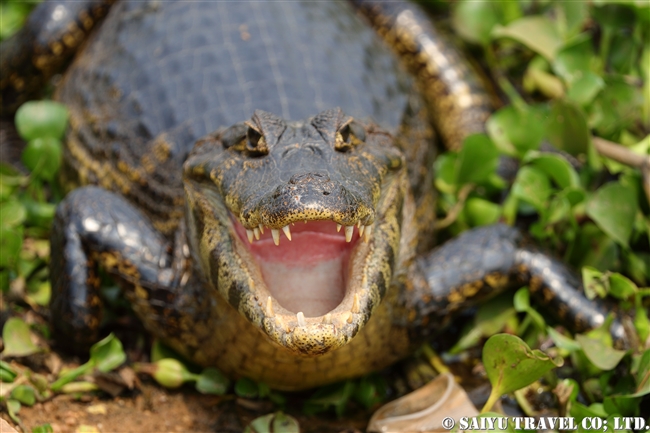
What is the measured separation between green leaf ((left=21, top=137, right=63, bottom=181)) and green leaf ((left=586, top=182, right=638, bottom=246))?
260 cm

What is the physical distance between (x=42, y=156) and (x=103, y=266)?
35.7 inches

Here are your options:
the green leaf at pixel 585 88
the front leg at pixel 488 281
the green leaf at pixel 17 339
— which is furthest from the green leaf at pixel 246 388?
the green leaf at pixel 585 88

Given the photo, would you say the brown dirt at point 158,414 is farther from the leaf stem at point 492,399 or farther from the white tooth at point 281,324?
the white tooth at point 281,324

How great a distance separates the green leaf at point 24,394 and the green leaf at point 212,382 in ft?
2.14

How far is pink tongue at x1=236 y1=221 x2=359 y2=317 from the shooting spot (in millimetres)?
3127

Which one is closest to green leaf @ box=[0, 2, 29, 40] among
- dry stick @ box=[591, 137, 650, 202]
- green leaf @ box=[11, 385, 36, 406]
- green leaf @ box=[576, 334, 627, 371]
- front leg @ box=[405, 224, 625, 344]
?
green leaf @ box=[11, 385, 36, 406]

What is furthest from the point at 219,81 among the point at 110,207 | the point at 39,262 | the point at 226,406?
the point at 226,406

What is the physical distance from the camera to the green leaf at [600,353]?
10.9 feet

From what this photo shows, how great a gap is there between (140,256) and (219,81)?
95 centimetres

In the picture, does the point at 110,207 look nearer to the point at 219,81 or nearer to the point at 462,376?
the point at 219,81

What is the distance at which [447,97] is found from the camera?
16.8 feet

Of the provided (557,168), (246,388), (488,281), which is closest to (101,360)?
(246,388)

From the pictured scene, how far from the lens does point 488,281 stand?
3812 mm

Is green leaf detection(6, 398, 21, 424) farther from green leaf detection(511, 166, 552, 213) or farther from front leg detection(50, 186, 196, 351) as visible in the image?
green leaf detection(511, 166, 552, 213)
